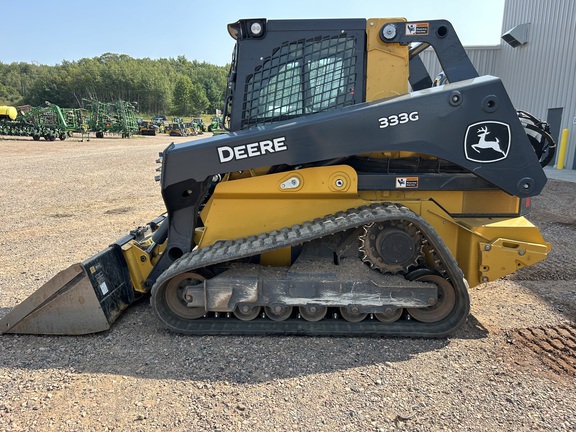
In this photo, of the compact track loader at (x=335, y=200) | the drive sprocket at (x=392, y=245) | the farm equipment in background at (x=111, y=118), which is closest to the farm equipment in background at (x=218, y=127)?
the compact track loader at (x=335, y=200)

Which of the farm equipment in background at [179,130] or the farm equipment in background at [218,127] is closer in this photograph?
the farm equipment in background at [218,127]

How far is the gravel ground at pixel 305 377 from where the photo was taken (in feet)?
8.63

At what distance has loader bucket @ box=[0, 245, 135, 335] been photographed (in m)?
3.58

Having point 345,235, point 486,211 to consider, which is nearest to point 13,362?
point 345,235

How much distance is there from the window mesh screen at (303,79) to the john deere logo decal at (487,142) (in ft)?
3.50

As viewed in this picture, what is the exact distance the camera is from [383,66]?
383 centimetres

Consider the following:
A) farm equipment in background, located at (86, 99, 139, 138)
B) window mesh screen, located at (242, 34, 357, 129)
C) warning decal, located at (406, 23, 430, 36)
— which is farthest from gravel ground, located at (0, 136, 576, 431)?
farm equipment in background, located at (86, 99, 139, 138)

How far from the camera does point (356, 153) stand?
11.5 feet

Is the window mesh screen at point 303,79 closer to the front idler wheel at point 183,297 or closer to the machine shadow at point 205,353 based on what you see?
the front idler wheel at point 183,297

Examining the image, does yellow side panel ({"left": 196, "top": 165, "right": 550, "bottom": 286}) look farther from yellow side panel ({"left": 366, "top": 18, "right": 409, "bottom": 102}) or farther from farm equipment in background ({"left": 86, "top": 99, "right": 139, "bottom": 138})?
farm equipment in background ({"left": 86, "top": 99, "right": 139, "bottom": 138})

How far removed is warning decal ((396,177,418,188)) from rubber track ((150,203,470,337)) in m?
0.25

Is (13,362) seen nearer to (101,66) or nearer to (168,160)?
(168,160)

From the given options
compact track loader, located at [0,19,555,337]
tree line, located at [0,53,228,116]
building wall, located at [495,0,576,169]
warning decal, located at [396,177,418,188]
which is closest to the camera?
compact track loader, located at [0,19,555,337]

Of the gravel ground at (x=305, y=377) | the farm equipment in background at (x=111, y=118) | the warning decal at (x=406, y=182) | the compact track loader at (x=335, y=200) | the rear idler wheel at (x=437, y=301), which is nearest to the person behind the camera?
the gravel ground at (x=305, y=377)
